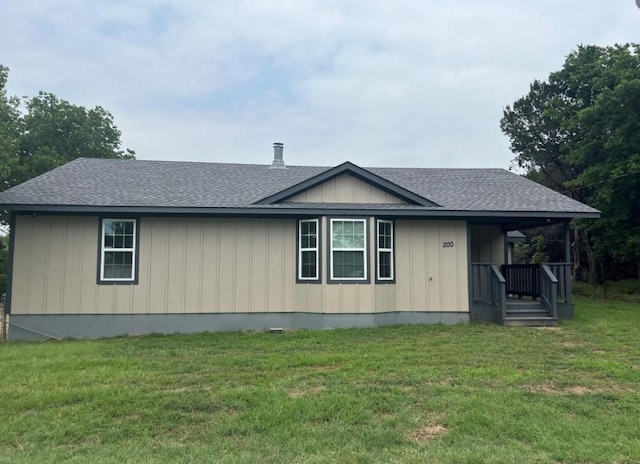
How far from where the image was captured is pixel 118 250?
31.2ft

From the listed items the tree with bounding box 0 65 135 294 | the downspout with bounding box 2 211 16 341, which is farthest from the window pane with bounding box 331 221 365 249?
the tree with bounding box 0 65 135 294

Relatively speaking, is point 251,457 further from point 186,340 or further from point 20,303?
point 20,303

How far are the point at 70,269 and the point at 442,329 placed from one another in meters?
7.63

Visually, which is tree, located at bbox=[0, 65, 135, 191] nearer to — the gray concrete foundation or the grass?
the gray concrete foundation

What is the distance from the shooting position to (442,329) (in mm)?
9305

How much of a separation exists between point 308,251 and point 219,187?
8.97 feet

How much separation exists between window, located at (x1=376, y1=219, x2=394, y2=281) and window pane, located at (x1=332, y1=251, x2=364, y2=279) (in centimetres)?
43

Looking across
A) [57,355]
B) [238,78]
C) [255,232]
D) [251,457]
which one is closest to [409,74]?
[238,78]

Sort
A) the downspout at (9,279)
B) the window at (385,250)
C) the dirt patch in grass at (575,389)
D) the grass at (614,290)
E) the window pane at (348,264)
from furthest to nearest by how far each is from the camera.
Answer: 1. the grass at (614,290)
2. the window at (385,250)
3. the window pane at (348,264)
4. the downspout at (9,279)
5. the dirt patch in grass at (575,389)

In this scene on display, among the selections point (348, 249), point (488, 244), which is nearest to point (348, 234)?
point (348, 249)

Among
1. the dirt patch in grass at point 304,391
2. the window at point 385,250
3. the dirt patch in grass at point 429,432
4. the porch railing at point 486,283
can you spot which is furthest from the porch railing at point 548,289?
the dirt patch in grass at point 429,432

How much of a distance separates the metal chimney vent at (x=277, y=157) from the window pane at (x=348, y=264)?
499 cm

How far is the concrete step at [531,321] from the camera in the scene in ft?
32.2

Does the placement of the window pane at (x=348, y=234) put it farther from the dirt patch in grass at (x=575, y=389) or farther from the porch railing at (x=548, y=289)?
the dirt patch in grass at (x=575, y=389)
